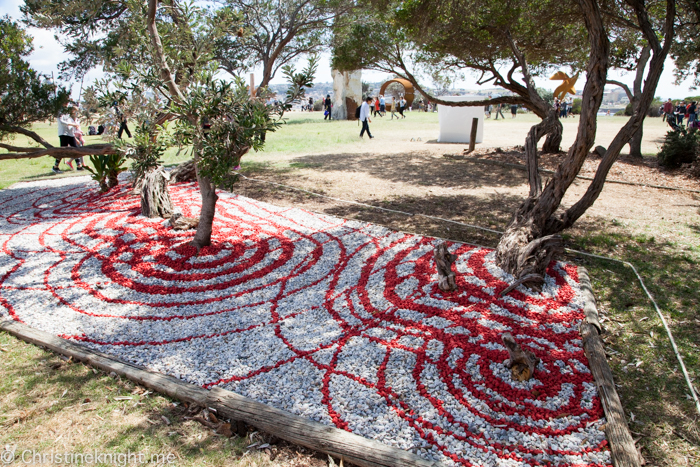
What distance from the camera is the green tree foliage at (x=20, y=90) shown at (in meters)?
7.74

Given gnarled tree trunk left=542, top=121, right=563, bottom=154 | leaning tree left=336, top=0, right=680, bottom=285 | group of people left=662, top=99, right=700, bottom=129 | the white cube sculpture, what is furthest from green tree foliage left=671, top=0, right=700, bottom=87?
group of people left=662, top=99, right=700, bottom=129

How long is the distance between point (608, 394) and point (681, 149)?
10955 millimetres

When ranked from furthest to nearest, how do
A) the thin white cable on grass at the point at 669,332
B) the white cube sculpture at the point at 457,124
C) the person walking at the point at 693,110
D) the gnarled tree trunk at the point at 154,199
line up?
the person walking at the point at 693,110, the white cube sculpture at the point at 457,124, the gnarled tree trunk at the point at 154,199, the thin white cable on grass at the point at 669,332

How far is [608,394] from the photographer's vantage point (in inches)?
123

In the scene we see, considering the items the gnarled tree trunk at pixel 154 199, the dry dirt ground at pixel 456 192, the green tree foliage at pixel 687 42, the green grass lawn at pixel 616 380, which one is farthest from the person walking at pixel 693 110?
the gnarled tree trunk at pixel 154 199

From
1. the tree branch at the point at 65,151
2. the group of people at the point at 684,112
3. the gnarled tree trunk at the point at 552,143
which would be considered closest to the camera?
the tree branch at the point at 65,151

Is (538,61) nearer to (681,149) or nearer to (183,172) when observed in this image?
(681,149)

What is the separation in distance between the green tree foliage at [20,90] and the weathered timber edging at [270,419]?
646cm

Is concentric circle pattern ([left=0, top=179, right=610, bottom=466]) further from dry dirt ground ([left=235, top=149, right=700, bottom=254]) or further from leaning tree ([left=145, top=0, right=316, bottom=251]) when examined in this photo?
leaning tree ([left=145, top=0, right=316, bottom=251])

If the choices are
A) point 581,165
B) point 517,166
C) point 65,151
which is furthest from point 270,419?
point 517,166

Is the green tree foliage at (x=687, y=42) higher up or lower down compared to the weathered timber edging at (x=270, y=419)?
higher up

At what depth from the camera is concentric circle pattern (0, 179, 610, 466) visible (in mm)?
2982

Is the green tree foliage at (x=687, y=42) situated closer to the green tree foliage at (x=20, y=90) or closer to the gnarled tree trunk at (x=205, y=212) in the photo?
the gnarled tree trunk at (x=205, y=212)

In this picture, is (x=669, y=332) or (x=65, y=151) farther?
(x=65, y=151)
